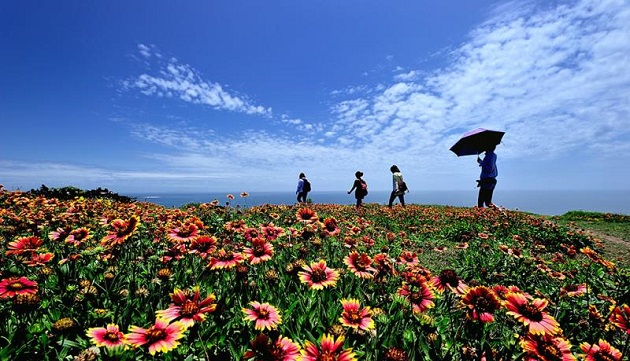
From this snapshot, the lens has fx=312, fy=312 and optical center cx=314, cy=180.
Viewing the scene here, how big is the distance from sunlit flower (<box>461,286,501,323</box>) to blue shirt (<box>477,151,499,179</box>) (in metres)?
11.4

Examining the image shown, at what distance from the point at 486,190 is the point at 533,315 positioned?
11.7 meters

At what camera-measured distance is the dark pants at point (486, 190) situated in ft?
38.6

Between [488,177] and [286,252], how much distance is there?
33.4 ft

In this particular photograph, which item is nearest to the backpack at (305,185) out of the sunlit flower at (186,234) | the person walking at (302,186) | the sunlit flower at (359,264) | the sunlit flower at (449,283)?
the person walking at (302,186)

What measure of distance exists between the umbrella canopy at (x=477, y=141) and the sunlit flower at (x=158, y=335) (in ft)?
42.5

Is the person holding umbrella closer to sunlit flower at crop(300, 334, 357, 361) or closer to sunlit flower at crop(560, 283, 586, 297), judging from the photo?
sunlit flower at crop(560, 283, 586, 297)

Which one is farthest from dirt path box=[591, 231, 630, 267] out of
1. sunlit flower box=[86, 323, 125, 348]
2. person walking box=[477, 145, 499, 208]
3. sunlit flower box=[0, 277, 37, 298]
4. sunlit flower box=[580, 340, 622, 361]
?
sunlit flower box=[0, 277, 37, 298]

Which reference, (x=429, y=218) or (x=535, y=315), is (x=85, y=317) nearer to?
(x=535, y=315)

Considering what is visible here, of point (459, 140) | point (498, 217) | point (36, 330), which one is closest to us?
point (36, 330)

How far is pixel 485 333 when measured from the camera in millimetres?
2752

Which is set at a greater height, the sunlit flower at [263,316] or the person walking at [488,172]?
the person walking at [488,172]

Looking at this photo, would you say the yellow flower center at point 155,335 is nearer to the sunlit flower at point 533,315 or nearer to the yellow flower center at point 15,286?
the yellow flower center at point 15,286

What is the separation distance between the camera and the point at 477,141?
12.3 m

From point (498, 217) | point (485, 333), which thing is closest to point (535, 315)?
point (485, 333)
